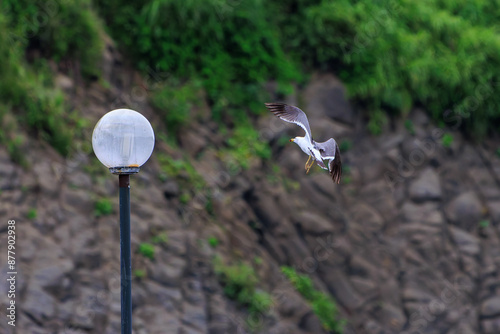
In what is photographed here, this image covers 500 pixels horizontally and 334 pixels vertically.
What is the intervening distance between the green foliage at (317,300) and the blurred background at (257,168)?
0.03 meters

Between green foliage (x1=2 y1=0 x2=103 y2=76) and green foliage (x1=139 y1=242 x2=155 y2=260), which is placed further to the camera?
green foliage (x1=2 y1=0 x2=103 y2=76)

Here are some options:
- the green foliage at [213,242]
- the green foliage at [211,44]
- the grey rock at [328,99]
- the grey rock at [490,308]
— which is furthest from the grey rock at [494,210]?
the green foliage at [213,242]

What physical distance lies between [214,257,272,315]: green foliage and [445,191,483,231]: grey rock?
480 cm

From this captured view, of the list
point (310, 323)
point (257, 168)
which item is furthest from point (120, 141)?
point (257, 168)

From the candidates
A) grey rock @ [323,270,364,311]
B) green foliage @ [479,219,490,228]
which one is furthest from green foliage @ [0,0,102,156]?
green foliage @ [479,219,490,228]

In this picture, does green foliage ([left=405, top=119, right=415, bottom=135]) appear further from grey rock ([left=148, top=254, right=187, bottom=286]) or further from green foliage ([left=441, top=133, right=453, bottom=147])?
grey rock ([left=148, top=254, right=187, bottom=286])

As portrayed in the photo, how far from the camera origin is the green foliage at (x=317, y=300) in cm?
1220

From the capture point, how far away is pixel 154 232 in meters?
10.8

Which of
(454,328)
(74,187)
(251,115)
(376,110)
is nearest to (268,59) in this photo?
(251,115)

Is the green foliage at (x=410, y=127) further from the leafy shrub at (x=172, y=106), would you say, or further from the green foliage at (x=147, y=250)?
the green foliage at (x=147, y=250)

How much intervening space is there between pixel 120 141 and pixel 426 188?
32.2 feet

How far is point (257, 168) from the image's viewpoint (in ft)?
41.7

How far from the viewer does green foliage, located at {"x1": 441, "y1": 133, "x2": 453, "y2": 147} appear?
48.0ft

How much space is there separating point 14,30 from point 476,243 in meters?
9.15
